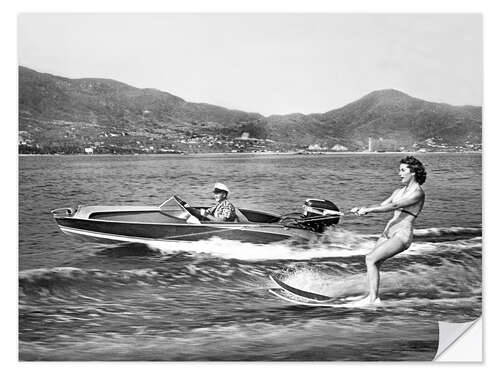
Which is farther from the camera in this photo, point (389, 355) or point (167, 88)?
point (167, 88)

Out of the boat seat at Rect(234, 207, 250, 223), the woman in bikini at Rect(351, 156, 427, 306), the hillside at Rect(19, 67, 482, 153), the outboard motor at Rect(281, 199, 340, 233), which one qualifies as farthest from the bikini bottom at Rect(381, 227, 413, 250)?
the boat seat at Rect(234, 207, 250, 223)

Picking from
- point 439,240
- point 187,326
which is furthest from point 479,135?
point 187,326

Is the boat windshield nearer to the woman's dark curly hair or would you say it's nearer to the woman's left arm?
the woman's left arm

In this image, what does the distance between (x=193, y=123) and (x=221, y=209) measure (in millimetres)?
793

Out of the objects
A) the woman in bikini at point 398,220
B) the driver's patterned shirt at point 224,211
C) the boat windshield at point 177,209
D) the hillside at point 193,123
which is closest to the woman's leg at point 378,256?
the woman in bikini at point 398,220

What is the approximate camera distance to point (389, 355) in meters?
4.67

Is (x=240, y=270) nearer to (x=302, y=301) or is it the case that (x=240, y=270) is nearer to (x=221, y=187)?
(x=302, y=301)

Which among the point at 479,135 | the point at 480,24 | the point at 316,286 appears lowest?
the point at 316,286

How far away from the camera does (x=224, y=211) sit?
5012 millimetres

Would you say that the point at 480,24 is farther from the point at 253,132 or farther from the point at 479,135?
the point at 253,132

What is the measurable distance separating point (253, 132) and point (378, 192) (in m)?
1.19

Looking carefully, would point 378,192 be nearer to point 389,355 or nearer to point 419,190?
point 419,190
